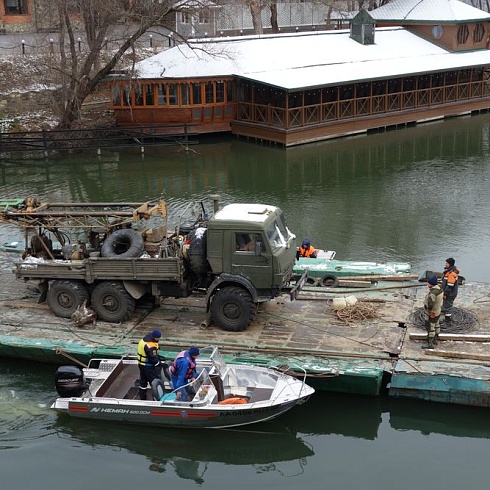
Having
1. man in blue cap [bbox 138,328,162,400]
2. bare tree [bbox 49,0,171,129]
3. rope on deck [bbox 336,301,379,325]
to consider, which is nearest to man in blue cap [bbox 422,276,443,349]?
rope on deck [bbox 336,301,379,325]

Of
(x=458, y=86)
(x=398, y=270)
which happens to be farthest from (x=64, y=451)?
(x=458, y=86)

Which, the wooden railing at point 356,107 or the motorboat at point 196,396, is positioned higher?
the wooden railing at point 356,107

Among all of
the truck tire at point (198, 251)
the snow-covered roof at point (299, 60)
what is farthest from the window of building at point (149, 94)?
the truck tire at point (198, 251)

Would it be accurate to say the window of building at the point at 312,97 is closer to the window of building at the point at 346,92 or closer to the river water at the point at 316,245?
the window of building at the point at 346,92

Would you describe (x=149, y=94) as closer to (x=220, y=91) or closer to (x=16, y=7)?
(x=220, y=91)

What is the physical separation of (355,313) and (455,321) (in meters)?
1.96

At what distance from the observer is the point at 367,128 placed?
41.2 metres

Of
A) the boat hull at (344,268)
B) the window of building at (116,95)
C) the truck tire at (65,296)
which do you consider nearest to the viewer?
A: the truck tire at (65,296)

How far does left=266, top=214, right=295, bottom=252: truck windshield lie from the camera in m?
15.4

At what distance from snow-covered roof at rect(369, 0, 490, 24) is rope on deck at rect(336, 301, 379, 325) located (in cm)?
3531

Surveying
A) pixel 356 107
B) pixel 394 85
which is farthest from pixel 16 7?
pixel 394 85

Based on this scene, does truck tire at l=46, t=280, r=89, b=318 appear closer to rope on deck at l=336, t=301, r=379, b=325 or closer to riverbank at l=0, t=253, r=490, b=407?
riverbank at l=0, t=253, r=490, b=407

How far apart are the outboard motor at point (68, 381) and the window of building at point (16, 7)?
4273cm

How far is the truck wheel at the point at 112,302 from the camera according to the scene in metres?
16.3
